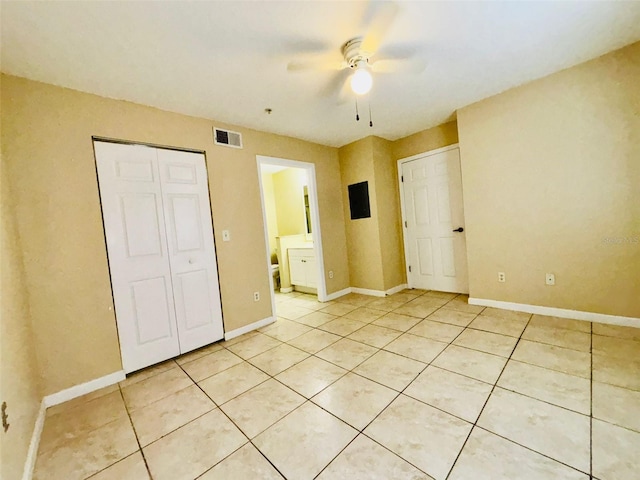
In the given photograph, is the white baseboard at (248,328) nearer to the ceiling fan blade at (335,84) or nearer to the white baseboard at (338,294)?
the white baseboard at (338,294)

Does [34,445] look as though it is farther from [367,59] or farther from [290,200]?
[290,200]

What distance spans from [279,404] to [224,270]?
1614 mm

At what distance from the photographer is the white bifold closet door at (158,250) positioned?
2.21m

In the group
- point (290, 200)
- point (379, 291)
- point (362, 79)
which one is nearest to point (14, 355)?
point (362, 79)

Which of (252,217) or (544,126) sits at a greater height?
(544,126)

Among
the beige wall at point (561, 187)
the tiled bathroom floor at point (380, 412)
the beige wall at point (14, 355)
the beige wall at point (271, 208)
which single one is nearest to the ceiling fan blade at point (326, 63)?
the beige wall at point (561, 187)

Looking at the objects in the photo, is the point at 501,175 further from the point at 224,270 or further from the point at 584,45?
the point at 224,270

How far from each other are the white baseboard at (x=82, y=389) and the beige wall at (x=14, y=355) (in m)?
0.12

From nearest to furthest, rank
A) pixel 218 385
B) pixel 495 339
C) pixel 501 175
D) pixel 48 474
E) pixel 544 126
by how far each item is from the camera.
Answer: pixel 48 474, pixel 218 385, pixel 495 339, pixel 544 126, pixel 501 175

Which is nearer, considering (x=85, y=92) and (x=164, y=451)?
(x=164, y=451)

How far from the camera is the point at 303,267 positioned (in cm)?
442

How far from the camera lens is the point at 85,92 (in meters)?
2.10

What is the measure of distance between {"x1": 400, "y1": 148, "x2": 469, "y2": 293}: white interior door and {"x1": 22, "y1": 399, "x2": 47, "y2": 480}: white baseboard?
417 centimetres

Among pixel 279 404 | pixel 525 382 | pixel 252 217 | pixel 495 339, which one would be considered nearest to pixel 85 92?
pixel 252 217
